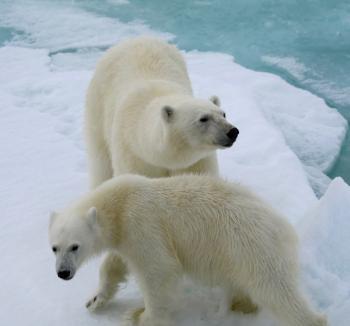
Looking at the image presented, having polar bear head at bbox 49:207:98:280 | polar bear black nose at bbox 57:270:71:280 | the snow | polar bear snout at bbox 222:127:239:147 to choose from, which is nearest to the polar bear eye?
polar bear head at bbox 49:207:98:280

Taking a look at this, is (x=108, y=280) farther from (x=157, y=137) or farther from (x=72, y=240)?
(x=157, y=137)

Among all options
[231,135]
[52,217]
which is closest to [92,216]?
[52,217]

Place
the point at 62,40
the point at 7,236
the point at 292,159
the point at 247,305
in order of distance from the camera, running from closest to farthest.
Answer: the point at 247,305
the point at 7,236
the point at 292,159
the point at 62,40

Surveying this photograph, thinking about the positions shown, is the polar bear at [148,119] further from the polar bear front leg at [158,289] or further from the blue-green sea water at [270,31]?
the blue-green sea water at [270,31]

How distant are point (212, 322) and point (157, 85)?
4.94ft

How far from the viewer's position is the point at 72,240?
2.57m

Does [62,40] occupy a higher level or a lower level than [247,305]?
lower

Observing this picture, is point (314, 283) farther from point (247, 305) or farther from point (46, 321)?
point (46, 321)

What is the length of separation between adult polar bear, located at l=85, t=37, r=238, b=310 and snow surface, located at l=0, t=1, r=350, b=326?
0.33 metres

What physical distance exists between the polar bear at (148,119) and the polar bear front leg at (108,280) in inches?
24.5

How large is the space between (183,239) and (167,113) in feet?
2.47

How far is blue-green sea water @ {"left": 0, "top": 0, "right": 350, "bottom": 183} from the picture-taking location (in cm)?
679

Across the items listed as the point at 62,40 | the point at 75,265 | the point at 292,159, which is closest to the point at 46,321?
the point at 75,265

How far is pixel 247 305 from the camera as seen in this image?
9.00 ft
